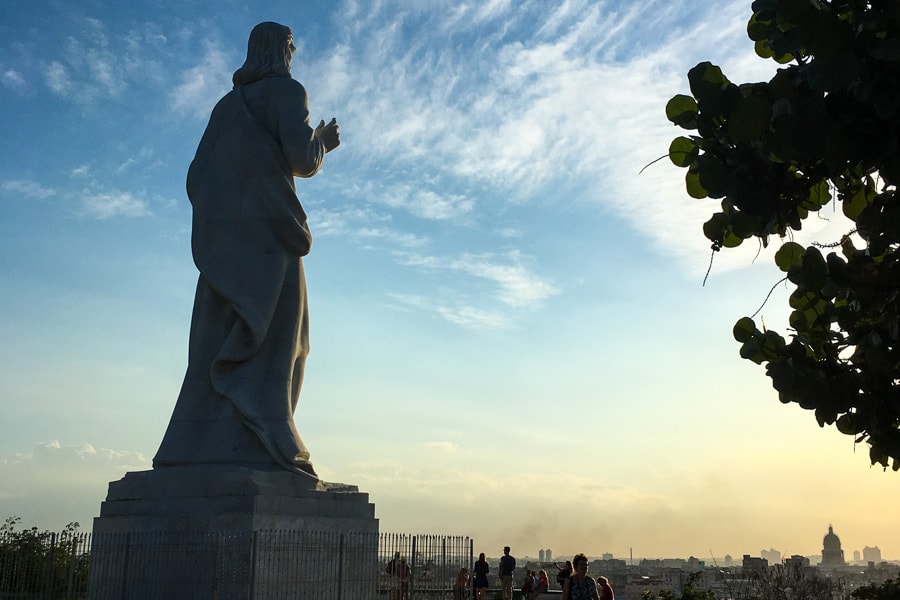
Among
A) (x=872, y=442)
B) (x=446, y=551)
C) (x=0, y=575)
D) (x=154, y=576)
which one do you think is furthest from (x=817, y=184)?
(x=0, y=575)

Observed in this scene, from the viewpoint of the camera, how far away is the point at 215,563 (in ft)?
34.5

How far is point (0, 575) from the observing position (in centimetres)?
1229

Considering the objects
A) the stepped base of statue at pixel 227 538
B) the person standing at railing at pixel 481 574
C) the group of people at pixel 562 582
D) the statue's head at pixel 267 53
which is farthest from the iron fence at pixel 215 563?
the statue's head at pixel 267 53

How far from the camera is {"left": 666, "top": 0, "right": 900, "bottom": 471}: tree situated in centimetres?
400

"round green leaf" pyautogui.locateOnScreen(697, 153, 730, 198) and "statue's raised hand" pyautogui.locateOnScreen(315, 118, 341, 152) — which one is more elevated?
"statue's raised hand" pyautogui.locateOnScreen(315, 118, 341, 152)

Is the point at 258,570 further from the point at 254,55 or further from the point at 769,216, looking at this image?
the point at 769,216

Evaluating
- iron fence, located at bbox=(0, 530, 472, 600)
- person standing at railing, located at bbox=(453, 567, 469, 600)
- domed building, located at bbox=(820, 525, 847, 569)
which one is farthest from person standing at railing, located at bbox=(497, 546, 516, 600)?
domed building, located at bbox=(820, 525, 847, 569)

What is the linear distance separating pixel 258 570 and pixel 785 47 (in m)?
8.33

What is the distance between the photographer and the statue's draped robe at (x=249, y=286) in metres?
11.7

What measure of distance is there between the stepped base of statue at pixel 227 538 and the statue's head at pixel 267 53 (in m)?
A: 5.36

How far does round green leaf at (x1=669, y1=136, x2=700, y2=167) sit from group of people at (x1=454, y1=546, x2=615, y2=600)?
280 inches

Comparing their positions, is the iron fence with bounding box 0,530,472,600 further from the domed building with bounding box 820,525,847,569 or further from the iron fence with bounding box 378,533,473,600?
the domed building with bounding box 820,525,847,569

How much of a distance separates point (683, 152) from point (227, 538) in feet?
25.2

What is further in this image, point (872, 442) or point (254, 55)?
point (254, 55)
